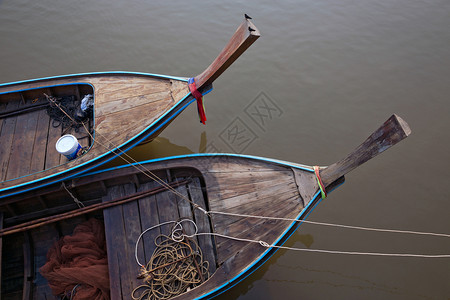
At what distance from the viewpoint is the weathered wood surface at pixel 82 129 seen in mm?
5016

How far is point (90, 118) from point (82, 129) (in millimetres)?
240

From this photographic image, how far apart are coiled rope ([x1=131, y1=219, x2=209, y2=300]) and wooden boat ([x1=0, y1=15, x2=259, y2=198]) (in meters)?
1.58

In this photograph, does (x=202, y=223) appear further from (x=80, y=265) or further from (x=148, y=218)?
(x=80, y=265)

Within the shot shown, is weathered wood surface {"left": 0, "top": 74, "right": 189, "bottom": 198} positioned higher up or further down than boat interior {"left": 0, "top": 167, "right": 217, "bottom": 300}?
higher up

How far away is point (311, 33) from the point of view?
871 centimetres

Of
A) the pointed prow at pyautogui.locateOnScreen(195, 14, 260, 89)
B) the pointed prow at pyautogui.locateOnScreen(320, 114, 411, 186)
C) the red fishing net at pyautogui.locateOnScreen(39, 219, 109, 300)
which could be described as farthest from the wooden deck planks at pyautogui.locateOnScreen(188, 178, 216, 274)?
the pointed prow at pyautogui.locateOnScreen(320, 114, 411, 186)

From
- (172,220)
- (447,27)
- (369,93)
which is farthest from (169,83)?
(447,27)

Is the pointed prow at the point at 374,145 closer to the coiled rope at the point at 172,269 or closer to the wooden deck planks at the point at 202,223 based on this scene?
the wooden deck planks at the point at 202,223

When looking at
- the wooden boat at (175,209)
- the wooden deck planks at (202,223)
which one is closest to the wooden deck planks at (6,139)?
the wooden boat at (175,209)

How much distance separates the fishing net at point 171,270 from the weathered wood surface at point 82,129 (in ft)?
5.83

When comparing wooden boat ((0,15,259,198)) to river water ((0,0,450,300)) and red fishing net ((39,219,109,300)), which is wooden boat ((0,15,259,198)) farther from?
river water ((0,0,450,300))

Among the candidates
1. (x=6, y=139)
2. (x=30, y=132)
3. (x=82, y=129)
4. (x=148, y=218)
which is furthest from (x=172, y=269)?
(x=6, y=139)

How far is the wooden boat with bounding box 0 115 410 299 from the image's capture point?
4281mm

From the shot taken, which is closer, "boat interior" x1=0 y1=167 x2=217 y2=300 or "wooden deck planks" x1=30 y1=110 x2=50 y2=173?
"boat interior" x1=0 y1=167 x2=217 y2=300
